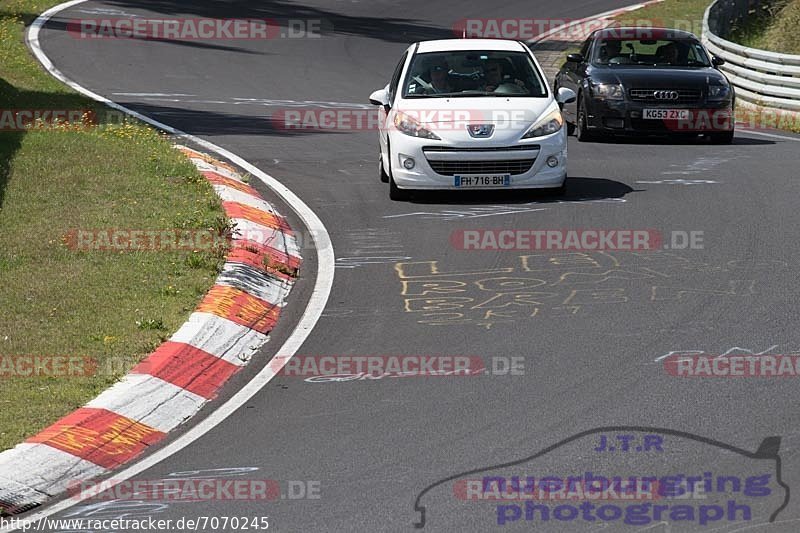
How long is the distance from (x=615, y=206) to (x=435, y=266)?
308 cm

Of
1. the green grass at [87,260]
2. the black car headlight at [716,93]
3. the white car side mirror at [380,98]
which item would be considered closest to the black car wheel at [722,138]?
the black car headlight at [716,93]

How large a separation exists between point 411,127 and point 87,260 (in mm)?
4486

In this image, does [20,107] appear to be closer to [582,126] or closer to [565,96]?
[582,126]

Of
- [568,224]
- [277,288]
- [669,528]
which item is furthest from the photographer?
[568,224]

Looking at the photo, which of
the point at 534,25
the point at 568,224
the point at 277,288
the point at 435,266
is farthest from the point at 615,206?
the point at 534,25

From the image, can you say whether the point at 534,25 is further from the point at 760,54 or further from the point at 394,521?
the point at 394,521

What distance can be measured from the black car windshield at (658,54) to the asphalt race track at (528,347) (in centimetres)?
180

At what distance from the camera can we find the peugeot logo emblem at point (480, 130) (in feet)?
45.5

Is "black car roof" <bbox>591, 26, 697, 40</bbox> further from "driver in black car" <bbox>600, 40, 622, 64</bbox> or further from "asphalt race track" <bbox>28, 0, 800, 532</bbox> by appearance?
"asphalt race track" <bbox>28, 0, 800, 532</bbox>

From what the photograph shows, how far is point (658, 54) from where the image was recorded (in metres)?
19.6

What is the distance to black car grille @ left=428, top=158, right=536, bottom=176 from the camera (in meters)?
13.9

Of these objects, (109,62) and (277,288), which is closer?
(277,288)

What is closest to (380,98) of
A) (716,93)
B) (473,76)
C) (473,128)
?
(473,76)

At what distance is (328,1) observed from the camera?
1655 inches
